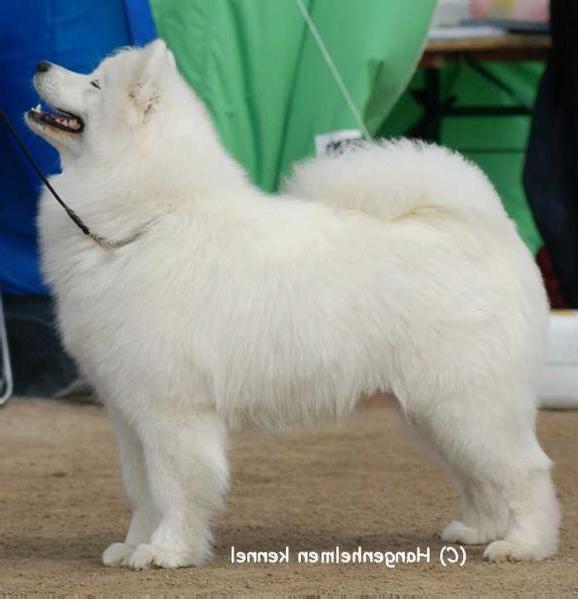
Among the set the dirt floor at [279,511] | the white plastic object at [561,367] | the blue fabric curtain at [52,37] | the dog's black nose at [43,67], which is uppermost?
the dog's black nose at [43,67]

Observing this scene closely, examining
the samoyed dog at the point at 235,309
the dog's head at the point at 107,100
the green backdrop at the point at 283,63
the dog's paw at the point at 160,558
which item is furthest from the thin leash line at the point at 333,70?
the dog's paw at the point at 160,558

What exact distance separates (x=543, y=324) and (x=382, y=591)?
106cm

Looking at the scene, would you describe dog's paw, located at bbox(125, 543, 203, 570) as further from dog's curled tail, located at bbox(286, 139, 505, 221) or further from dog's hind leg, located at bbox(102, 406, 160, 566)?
dog's curled tail, located at bbox(286, 139, 505, 221)

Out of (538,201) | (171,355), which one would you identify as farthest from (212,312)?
(538,201)

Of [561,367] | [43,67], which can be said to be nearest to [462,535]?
[43,67]

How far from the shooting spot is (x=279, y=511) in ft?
18.4

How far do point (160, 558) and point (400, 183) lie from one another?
1364 mm

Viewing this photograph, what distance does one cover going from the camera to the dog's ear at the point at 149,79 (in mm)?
4402

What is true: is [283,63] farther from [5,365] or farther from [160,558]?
[160,558]

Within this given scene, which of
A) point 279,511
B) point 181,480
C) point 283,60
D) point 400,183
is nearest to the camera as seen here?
point 181,480

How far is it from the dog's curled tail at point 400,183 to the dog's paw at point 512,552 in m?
1.03

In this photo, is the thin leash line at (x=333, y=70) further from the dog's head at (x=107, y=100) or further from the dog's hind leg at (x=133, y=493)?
the dog's hind leg at (x=133, y=493)

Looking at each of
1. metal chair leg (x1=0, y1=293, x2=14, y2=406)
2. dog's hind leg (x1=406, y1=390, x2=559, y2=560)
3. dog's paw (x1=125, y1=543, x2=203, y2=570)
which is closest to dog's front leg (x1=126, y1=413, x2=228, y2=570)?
dog's paw (x1=125, y1=543, x2=203, y2=570)

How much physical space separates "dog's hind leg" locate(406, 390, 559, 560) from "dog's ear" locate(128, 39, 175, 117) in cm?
123
